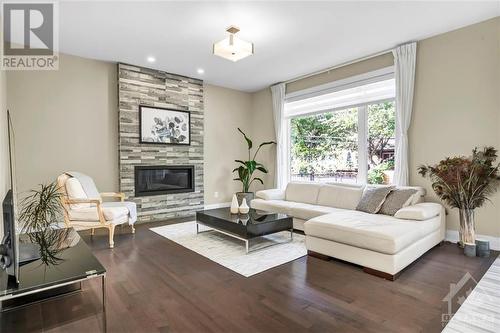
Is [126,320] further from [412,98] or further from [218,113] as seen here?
[218,113]

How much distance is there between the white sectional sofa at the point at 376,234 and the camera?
2.65 metres

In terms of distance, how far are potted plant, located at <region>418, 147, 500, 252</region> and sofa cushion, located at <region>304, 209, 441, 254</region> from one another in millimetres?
319

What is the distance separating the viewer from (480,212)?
3.54 meters

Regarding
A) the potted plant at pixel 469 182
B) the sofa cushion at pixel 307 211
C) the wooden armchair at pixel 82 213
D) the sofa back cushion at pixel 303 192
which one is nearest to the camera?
the potted plant at pixel 469 182

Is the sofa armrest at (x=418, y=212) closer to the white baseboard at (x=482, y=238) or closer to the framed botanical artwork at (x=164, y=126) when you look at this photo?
the white baseboard at (x=482, y=238)

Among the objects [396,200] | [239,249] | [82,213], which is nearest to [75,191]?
[82,213]

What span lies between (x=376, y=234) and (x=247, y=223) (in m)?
1.47

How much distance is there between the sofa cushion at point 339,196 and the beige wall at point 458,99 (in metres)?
0.88

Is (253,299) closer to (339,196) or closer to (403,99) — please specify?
(339,196)

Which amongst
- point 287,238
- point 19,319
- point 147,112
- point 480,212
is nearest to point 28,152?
point 147,112

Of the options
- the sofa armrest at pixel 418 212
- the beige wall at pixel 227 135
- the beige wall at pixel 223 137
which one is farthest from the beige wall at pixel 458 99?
the beige wall at pixel 223 137

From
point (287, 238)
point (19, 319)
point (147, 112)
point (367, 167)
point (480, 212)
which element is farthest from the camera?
point (147, 112)

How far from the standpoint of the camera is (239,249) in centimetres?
347

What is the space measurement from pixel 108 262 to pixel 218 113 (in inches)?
166
